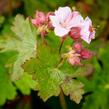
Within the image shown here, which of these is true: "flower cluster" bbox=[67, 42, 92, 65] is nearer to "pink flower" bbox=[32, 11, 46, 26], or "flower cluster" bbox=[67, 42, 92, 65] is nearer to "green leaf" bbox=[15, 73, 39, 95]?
"pink flower" bbox=[32, 11, 46, 26]

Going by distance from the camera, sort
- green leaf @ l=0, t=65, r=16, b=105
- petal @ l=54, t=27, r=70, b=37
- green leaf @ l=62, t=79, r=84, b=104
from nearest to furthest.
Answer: petal @ l=54, t=27, r=70, b=37, green leaf @ l=62, t=79, r=84, b=104, green leaf @ l=0, t=65, r=16, b=105

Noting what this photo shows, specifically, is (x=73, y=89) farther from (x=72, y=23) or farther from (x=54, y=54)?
(x=72, y=23)

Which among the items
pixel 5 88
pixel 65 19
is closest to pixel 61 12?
pixel 65 19

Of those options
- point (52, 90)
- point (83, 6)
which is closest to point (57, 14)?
point (52, 90)

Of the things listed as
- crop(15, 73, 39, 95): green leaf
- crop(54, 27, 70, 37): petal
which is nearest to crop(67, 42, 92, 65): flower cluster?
crop(54, 27, 70, 37): petal

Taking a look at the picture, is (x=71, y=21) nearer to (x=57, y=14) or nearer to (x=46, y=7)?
(x=57, y=14)

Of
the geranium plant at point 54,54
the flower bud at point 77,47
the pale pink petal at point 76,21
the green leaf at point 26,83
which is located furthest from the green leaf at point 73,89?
the green leaf at point 26,83
